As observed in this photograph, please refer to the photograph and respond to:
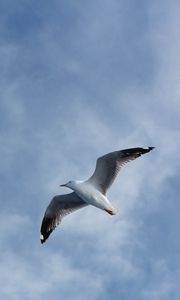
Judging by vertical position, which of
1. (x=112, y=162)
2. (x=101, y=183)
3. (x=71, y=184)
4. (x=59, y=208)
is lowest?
(x=101, y=183)

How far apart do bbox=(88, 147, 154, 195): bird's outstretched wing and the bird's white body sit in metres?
0.51

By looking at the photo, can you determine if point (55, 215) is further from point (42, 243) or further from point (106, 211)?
point (106, 211)

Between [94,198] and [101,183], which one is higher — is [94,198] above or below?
below

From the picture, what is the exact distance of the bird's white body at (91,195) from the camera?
88.3 feet

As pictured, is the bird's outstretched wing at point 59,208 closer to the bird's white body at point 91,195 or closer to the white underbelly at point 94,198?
the bird's white body at point 91,195

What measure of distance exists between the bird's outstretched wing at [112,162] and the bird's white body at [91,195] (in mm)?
508

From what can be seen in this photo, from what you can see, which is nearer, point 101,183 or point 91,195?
point 91,195

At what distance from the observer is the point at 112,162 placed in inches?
1064

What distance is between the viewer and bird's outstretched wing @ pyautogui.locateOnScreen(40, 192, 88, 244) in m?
29.6

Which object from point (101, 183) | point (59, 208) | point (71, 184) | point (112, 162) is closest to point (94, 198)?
point (101, 183)

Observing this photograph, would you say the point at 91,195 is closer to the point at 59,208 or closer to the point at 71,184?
the point at 71,184

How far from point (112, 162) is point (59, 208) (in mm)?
4287

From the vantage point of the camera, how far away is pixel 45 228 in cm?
3075

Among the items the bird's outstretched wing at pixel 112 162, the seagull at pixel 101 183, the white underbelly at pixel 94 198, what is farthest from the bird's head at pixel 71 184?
the bird's outstretched wing at pixel 112 162
